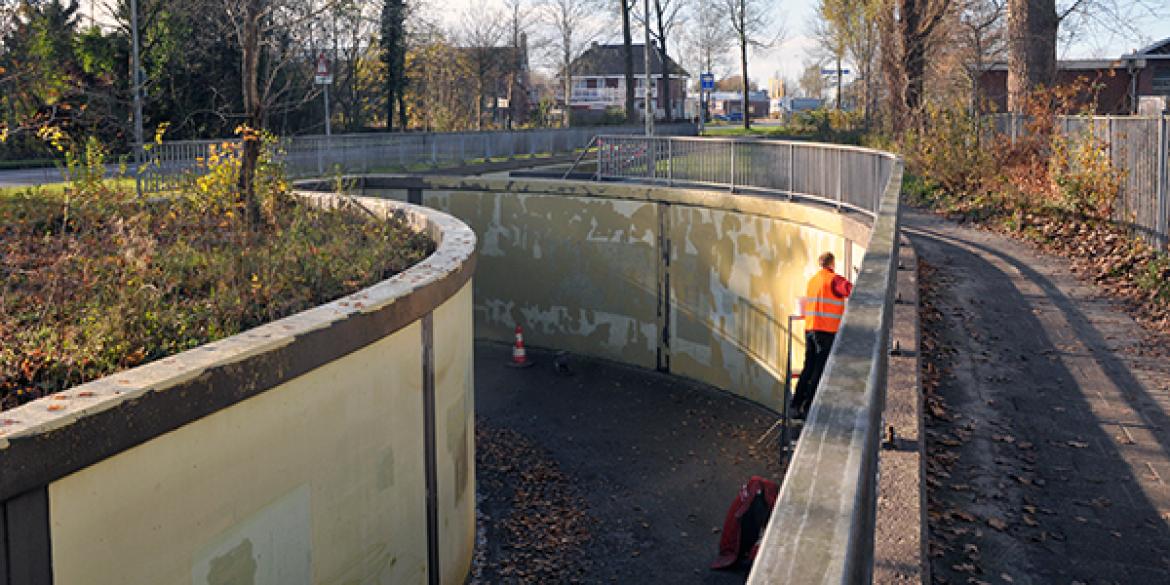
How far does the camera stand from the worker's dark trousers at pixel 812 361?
11.8m

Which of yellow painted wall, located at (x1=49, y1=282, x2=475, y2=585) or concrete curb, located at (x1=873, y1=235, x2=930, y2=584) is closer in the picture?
concrete curb, located at (x1=873, y1=235, x2=930, y2=584)

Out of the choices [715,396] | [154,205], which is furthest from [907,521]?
[715,396]

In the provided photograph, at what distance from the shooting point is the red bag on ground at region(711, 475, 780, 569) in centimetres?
1003

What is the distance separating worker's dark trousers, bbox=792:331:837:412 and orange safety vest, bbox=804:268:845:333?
10cm

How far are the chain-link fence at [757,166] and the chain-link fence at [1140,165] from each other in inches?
133

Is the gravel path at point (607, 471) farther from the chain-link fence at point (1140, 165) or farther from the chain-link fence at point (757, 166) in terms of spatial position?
the chain-link fence at point (1140, 165)

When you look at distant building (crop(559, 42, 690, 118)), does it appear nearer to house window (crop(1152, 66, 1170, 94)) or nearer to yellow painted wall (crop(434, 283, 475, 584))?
house window (crop(1152, 66, 1170, 94))

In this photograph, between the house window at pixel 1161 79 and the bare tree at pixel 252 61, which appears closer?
the bare tree at pixel 252 61

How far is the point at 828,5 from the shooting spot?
5694 cm

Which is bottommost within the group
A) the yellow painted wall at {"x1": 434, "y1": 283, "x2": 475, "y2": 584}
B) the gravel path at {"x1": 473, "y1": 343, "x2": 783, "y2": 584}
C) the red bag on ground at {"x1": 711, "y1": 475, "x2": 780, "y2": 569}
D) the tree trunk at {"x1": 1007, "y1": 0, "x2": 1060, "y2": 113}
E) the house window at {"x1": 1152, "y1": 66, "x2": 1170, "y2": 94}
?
the gravel path at {"x1": 473, "y1": 343, "x2": 783, "y2": 584}

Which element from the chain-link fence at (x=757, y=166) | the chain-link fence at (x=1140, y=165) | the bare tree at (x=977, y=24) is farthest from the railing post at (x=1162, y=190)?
the bare tree at (x=977, y=24)

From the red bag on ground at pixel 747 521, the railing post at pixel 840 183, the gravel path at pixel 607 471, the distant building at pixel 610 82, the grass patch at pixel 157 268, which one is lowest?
the gravel path at pixel 607 471

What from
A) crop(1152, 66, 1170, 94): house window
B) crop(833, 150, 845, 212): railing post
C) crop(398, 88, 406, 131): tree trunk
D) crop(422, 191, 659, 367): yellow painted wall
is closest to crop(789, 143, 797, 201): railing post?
crop(833, 150, 845, 212): railing post

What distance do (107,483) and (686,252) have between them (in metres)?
13.6
